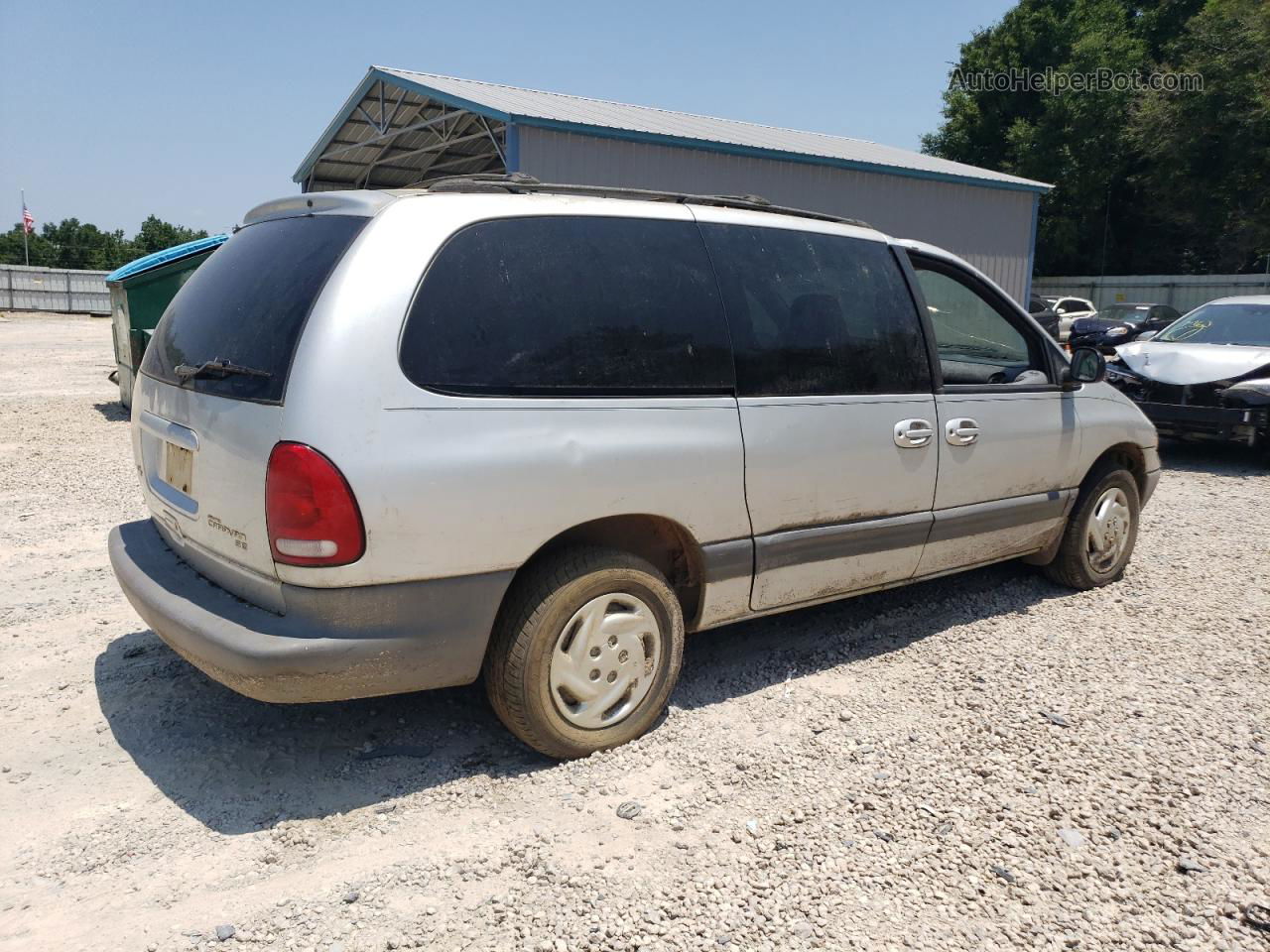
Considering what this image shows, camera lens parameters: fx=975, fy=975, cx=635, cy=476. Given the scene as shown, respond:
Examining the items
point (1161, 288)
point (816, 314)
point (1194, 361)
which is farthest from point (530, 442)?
point (1161, 288)

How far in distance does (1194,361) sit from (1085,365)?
17.9 feet

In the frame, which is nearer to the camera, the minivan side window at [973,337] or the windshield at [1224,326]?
the minivan side window at [973,337]

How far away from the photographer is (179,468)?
326cm

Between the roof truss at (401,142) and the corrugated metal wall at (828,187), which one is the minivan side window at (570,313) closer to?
the corrugated metal wall at (828,187)

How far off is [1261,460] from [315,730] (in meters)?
9.66

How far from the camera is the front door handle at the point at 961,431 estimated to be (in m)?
4.19

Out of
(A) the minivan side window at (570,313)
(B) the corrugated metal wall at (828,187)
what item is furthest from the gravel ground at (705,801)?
(B) the corrugated metal wall at (828,187)

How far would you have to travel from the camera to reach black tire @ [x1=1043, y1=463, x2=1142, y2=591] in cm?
508

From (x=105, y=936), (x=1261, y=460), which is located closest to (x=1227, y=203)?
(x=1261, y=460)

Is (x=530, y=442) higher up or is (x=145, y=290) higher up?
(x=145, y=290)

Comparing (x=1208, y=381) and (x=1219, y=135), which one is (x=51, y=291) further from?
(x=1219, y=135)

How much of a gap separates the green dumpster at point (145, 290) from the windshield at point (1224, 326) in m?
10.4

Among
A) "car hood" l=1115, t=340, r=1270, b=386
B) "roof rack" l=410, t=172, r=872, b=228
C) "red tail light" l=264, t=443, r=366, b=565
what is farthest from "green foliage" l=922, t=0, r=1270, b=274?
"red tail light" l=264, t=443, r=366, b=565

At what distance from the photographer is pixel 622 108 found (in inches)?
686
